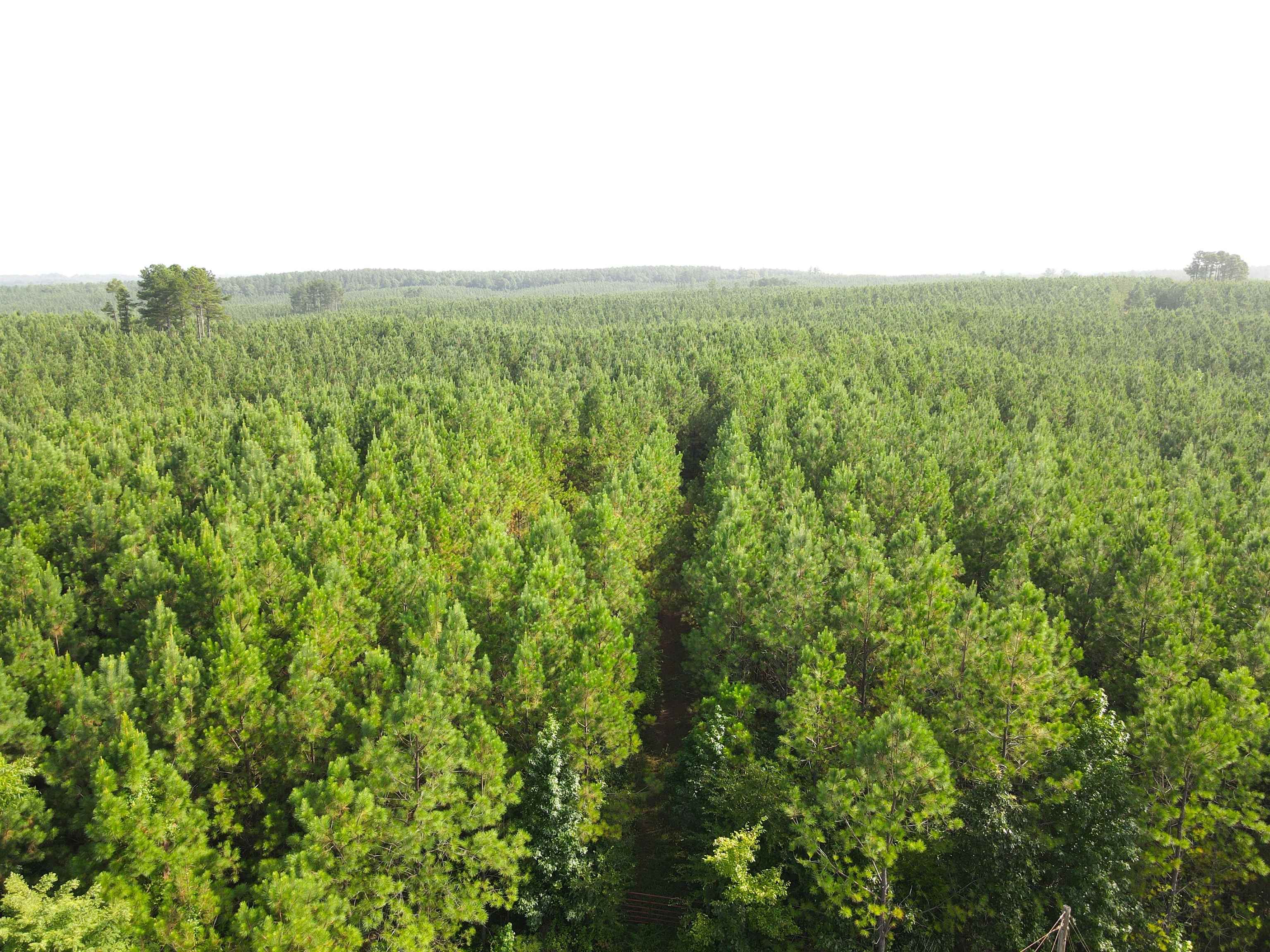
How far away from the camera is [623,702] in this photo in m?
24.2

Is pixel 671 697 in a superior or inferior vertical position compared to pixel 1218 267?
inferior

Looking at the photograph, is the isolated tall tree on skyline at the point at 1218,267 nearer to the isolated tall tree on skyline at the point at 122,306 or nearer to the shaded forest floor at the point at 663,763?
the shaded forest floor at the point at 663,763

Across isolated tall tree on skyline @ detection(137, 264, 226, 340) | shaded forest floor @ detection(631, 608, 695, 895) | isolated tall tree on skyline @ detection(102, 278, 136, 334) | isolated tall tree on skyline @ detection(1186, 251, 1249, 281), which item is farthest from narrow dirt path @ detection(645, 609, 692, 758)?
isolated tall tree on skyline @ detection(1186, 251, 1249, 281)

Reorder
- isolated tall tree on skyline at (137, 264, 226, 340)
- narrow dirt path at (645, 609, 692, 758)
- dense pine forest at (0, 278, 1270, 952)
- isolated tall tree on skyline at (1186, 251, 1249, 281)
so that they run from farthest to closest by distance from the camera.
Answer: isolated tall tree on skyline at (1186, 251, 1249, 281) < isolated tall tree on skyline at (137, 264, 226, 340) < narrow dirt path at (645, 609, 692, 758) < dense pine forest at (0, 278, 1270, 952)

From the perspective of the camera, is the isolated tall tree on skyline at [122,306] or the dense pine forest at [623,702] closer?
the dense pine forest at [623,702]

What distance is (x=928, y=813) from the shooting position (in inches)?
720

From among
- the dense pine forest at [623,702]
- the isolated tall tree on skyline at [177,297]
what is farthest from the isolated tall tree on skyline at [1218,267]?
the isolated tall tree on skyline at [177,297]

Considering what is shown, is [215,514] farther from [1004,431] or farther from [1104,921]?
[1004,431]

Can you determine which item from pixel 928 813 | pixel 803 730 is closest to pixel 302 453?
pixel 803 730

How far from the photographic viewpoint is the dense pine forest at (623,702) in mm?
18109

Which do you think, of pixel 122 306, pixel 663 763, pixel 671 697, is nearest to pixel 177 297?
pixel 122 306

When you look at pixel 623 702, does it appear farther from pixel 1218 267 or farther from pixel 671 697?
pixel 1218 267

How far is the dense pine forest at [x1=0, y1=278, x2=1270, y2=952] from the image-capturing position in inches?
713

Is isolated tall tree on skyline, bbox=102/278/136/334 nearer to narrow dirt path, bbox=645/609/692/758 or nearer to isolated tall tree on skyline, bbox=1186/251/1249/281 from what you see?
narrow dirt path, bbox=645/609/692/758
